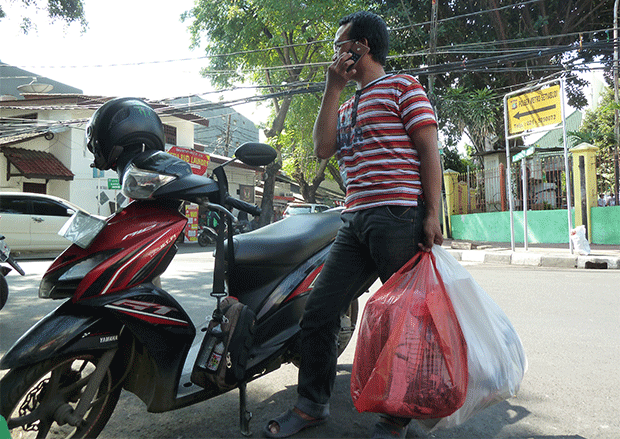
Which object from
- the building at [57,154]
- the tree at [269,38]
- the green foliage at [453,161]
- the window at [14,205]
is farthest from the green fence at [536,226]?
the window at [14,205]

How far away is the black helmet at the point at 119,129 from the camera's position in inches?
76.1

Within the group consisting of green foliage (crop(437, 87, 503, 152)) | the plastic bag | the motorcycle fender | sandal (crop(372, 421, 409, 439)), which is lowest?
sandal (crop(372, 421, 409, 439))

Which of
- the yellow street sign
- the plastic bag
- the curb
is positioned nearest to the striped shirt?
the curb

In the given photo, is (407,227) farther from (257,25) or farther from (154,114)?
(257,25)

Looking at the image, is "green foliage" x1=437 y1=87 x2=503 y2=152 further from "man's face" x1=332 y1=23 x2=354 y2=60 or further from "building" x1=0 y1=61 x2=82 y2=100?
"building" x1=0 y1=61 x2=82 y2=100

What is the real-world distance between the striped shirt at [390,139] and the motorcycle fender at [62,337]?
103 centimetres

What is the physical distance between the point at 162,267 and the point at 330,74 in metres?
1.00

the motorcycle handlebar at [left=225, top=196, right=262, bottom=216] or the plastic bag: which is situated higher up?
the motorcycle handlebar at [left=225, top=196, right=262, bottom=216]

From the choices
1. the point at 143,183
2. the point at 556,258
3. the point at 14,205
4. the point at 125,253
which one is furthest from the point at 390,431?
the point at 14,205

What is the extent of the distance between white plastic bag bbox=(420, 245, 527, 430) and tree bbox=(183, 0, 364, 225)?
50.6 ft

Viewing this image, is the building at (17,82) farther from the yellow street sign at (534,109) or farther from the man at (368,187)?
the man at (368,187)

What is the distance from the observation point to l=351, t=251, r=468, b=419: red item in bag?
160 centimetres

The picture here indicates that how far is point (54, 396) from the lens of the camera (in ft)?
5.37

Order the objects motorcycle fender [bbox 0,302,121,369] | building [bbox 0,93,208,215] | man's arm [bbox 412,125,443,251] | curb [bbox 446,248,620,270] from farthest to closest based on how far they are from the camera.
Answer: building [bbox 0,93,208,215]
curb [bbox 446,248,620,270]
man's arm [bbox 412,125,443,251]
motorcycle fender [bbox 0,302,121,369]
